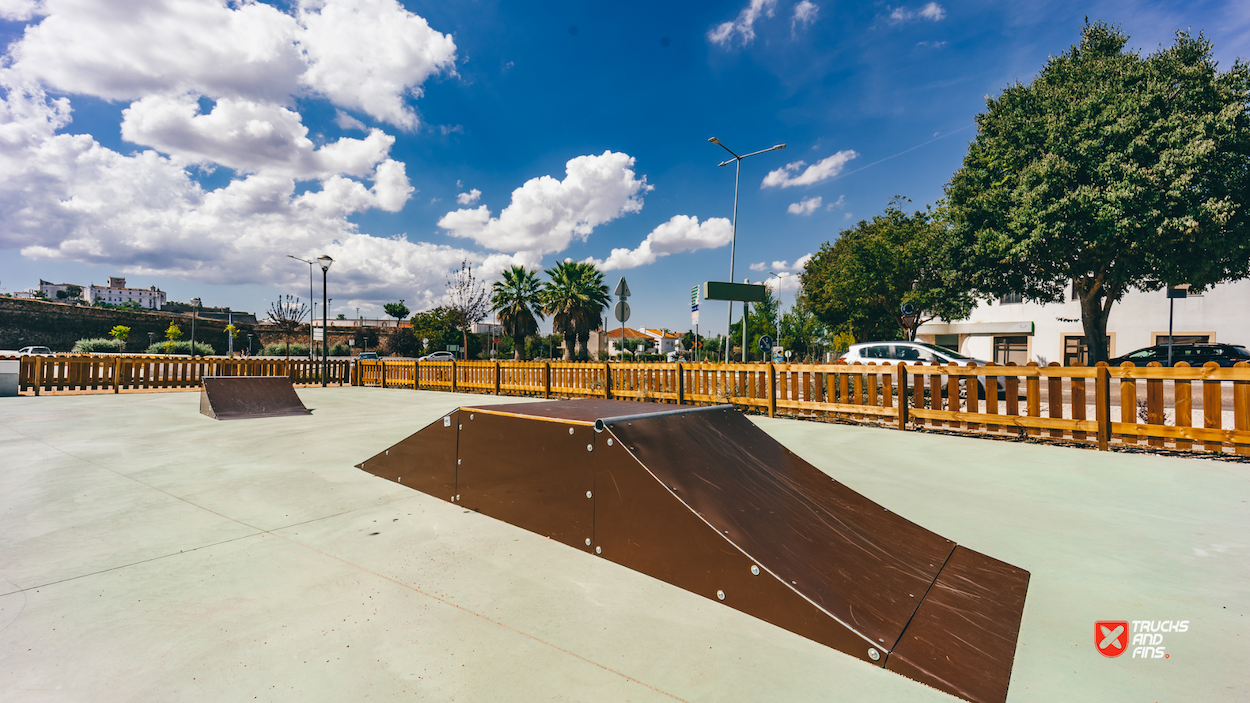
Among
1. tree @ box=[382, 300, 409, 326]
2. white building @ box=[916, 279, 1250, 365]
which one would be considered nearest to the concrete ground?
white building @ box=[916, 279, 1250, 365]

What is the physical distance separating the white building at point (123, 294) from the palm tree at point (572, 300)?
14522 centimetres

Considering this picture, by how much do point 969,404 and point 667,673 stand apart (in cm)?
752

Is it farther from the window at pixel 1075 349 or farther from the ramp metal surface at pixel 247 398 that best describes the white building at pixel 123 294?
the window at pixel 1075 349

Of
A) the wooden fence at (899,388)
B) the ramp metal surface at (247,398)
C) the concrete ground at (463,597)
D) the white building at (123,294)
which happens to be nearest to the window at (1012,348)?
the wooden fence at (899,388)

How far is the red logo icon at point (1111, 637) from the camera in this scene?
2.03m

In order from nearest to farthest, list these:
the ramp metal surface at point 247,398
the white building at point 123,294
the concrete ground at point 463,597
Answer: the concrete ground at point 463,597 → the ramp metal surface at point 247,398 → the white building at point 123,294

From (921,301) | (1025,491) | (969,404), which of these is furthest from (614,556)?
(921,301)

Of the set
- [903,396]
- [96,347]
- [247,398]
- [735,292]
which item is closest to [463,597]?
[903,396]

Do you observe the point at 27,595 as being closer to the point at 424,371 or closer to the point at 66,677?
the point at 66,677

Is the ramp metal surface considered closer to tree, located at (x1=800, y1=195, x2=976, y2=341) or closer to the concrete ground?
the concrete ground

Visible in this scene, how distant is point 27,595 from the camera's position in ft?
7.97

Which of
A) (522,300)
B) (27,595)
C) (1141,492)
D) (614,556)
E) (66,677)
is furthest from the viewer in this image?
(522,300)

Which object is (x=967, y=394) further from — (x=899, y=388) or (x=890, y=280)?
(x=890, y=280)

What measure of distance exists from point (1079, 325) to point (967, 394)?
109ft
